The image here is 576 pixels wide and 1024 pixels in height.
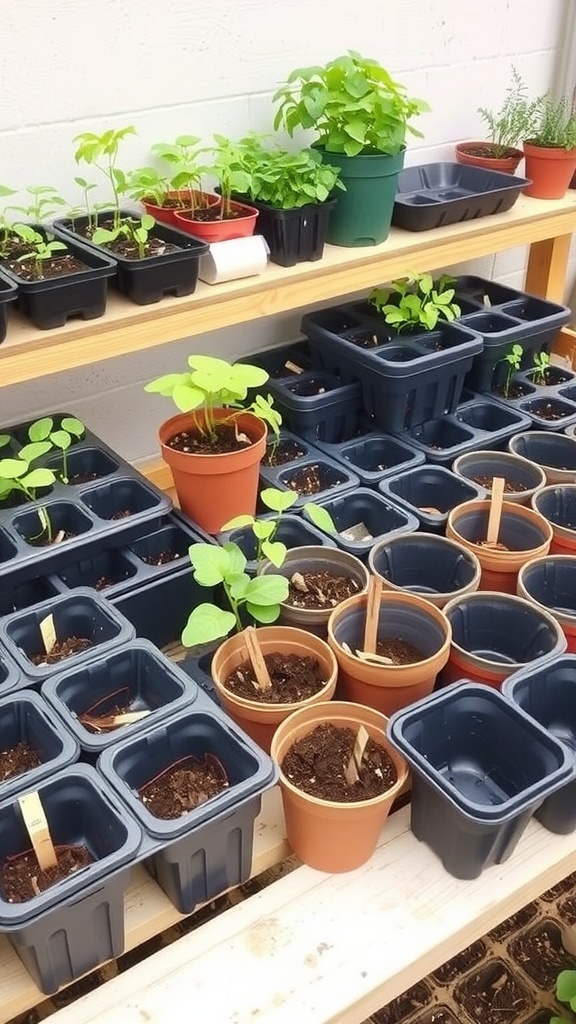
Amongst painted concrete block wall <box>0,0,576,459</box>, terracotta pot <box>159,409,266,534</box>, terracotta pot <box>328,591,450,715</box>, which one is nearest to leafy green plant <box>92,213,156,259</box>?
painted concrete block wall <box>0,0,576,459</box>

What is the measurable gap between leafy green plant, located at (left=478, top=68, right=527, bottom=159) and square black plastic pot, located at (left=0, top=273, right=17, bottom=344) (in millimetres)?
1225

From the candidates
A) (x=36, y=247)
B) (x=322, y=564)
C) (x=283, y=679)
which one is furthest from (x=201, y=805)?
(x=36, y=247)

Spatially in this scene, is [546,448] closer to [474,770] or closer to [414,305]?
[414,305]

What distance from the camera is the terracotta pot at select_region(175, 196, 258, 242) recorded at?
1.43 m

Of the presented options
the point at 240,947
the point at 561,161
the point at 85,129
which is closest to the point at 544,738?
the point at 240,947

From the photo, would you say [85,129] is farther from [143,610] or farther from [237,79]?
[143,610]

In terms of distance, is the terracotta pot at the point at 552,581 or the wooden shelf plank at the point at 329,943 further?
the terracotta pot at the point at 552,581

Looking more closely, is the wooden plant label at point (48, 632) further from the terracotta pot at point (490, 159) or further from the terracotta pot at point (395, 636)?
the terracotta pot at point (490, 159)

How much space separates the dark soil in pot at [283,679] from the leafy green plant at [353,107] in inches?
35.2

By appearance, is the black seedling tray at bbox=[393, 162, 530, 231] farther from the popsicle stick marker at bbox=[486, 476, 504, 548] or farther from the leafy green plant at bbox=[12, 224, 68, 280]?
the leafy green plant at bbox=[12, 224, 68, 280]

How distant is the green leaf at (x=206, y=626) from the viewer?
1.10 meters

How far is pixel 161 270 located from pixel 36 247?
0.64 ft

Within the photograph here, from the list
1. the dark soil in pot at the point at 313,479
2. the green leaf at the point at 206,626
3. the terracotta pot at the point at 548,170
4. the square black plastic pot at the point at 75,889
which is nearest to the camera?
the square black plastic pot at the point at 75,889

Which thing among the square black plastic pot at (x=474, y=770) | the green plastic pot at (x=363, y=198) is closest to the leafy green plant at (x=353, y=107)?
the green plastic pot at (x=363, y=198)
